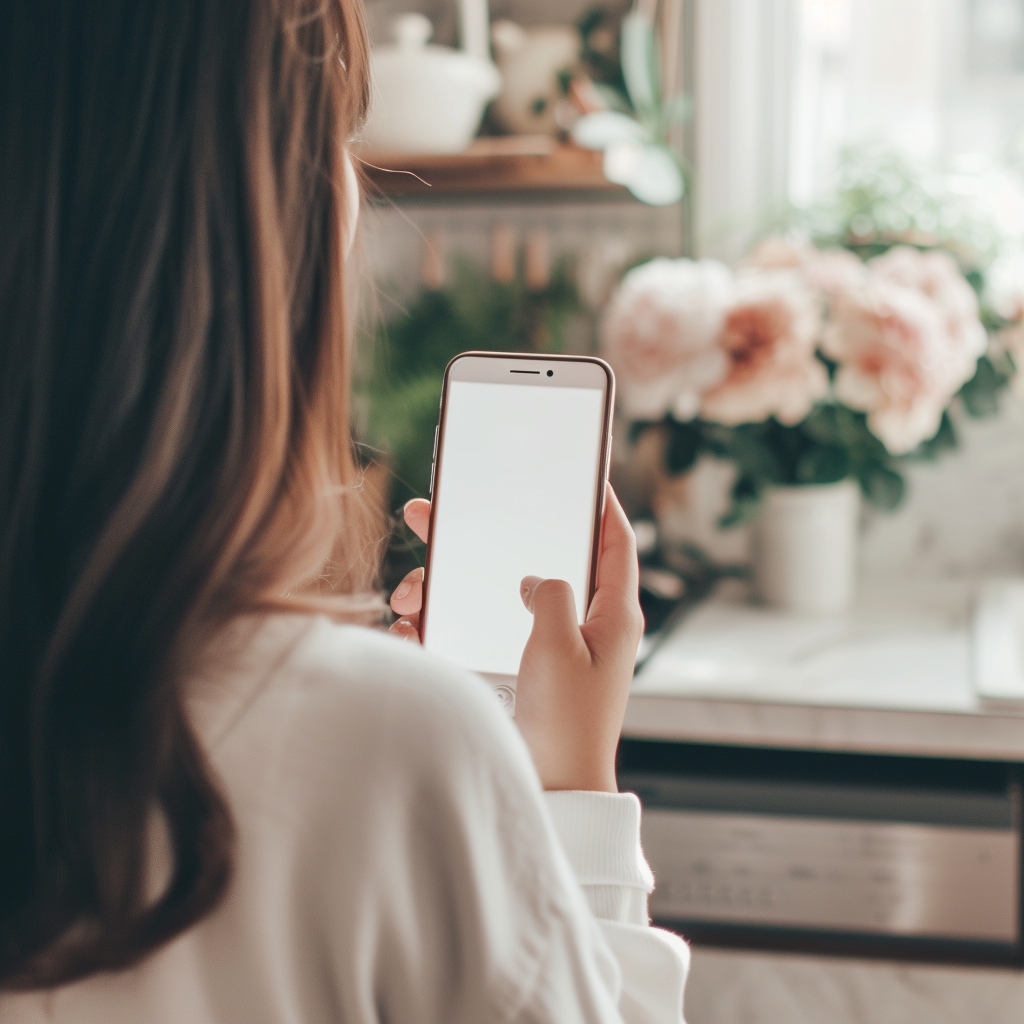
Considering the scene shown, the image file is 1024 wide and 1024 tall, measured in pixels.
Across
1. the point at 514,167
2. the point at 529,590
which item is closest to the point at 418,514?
the point at 529,590

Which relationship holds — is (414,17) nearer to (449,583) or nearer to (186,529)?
(449,583)

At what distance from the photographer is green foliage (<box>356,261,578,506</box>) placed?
1468 millimetres

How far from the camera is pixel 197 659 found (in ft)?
1.12

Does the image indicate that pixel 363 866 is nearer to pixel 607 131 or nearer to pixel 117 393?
pixel 117 393

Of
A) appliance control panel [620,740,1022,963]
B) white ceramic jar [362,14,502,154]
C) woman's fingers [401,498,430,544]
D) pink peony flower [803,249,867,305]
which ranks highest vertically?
white ceramic jar [362,14,502,154]

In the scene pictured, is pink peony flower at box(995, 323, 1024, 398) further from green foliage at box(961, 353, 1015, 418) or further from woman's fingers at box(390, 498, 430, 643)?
woman's fingers at box(390, 498, 430, 643)

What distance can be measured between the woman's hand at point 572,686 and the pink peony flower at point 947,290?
2.64 ft

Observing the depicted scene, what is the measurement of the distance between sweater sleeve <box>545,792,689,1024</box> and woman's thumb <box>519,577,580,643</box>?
0.07 m

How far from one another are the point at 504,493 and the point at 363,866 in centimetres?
42

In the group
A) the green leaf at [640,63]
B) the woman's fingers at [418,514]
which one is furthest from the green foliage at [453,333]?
the woman's fingers at [418,514]

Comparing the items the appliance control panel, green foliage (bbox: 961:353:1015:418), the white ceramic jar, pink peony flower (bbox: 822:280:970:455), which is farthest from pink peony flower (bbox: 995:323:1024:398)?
the white ceramic jar

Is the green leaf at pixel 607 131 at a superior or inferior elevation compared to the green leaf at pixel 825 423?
superior

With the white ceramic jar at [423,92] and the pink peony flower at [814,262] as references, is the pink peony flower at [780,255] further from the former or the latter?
the white ceramic jar at [423,92]

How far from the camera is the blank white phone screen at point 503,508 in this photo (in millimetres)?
708
